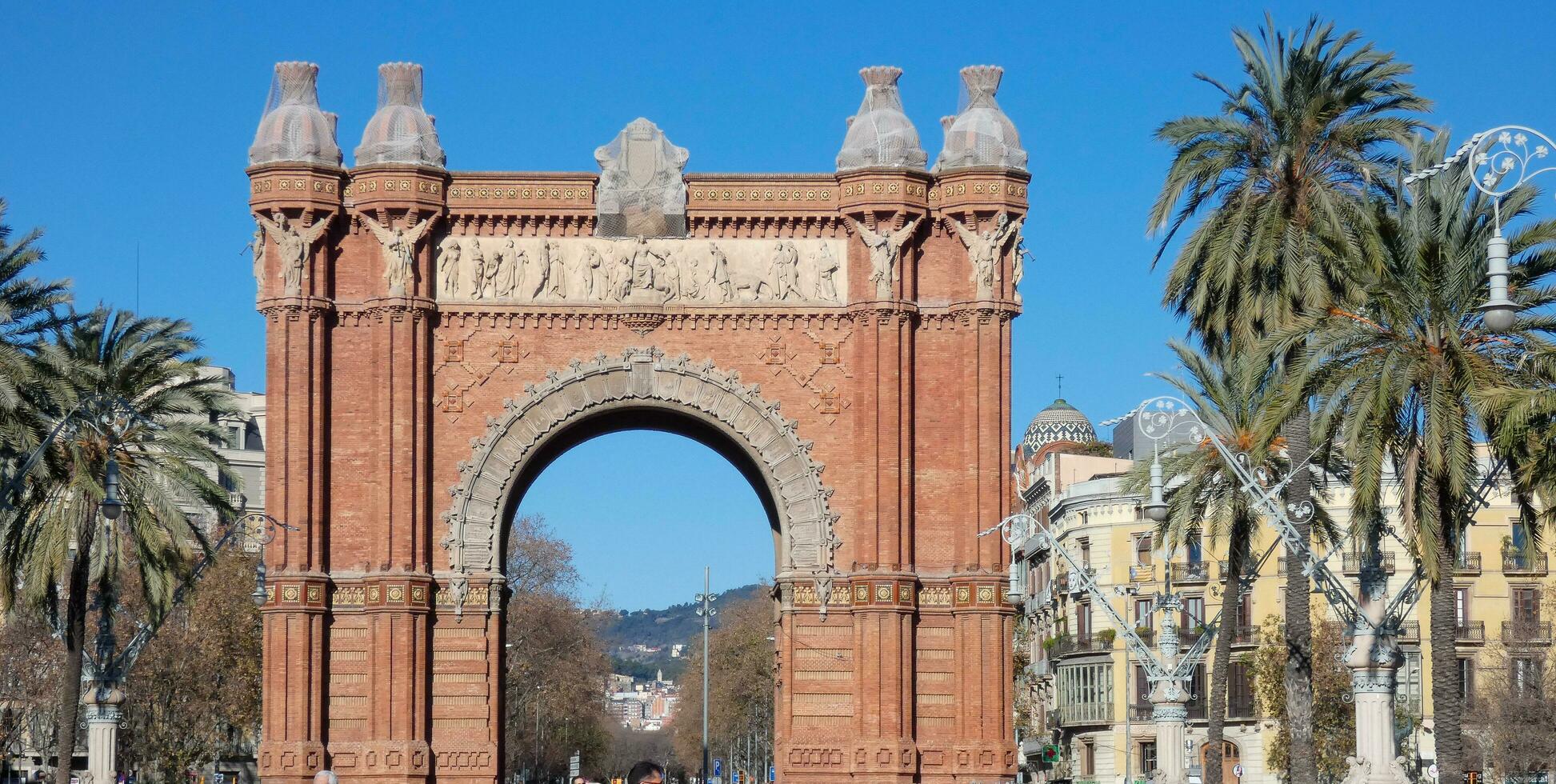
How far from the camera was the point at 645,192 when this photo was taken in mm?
42062

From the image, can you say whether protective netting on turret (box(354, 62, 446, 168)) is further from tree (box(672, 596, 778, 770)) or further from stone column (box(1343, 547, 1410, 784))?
tree (box(672, 596, 778, 770))

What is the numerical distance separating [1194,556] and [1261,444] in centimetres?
4219

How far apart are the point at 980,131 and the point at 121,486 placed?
1666 cm

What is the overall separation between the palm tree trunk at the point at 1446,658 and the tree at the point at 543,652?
45648mm

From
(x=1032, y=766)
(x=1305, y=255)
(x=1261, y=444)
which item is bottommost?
(x=1032, y=766)

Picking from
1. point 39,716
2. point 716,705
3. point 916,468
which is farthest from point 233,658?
point 716,705

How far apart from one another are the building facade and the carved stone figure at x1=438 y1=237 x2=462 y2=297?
25.0 meters

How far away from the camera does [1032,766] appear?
294 feet

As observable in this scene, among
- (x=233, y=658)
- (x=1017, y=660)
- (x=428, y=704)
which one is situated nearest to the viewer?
(x=428, y=704)

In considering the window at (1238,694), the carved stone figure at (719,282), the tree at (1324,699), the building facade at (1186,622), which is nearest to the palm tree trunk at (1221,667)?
the carved stone figure at (719,282)

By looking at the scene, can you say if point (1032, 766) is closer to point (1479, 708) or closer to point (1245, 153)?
point (1479, 708)

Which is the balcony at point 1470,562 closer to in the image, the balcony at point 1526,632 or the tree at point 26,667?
the balcony at point 1526,632

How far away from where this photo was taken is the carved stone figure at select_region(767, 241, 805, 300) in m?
42.1

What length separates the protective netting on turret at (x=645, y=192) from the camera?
4200 cm
